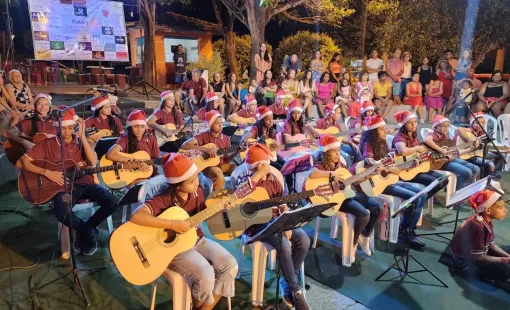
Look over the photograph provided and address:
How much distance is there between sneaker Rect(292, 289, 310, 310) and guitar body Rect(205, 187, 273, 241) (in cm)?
72

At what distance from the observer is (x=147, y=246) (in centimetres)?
327

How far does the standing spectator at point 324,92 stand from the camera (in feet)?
38.3

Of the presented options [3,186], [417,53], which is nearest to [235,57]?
[417,53]

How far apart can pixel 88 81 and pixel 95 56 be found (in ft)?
19.4

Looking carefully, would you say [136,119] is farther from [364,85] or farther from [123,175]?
[364,85]

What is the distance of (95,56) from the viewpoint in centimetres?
1041

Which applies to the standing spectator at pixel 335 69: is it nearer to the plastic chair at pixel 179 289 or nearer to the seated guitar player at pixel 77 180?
the seated guitar player at pixel 77 180

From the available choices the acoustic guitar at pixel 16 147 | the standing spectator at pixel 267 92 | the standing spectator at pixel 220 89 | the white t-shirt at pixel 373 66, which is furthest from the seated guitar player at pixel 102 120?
the white t-shirt at pixel 373 66

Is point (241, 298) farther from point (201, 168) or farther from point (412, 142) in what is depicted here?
point (412, 142)

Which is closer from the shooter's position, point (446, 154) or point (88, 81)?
point (446, 154)

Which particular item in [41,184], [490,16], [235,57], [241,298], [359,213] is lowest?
[241,298]

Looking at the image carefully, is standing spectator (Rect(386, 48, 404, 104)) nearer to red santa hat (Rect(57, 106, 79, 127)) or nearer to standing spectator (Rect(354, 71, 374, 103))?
standing spectator (Rect(354, 71, 374, 103))

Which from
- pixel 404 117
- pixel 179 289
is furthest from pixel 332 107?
pixel 179 289

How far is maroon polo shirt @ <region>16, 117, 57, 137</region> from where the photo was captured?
5.45 meters
